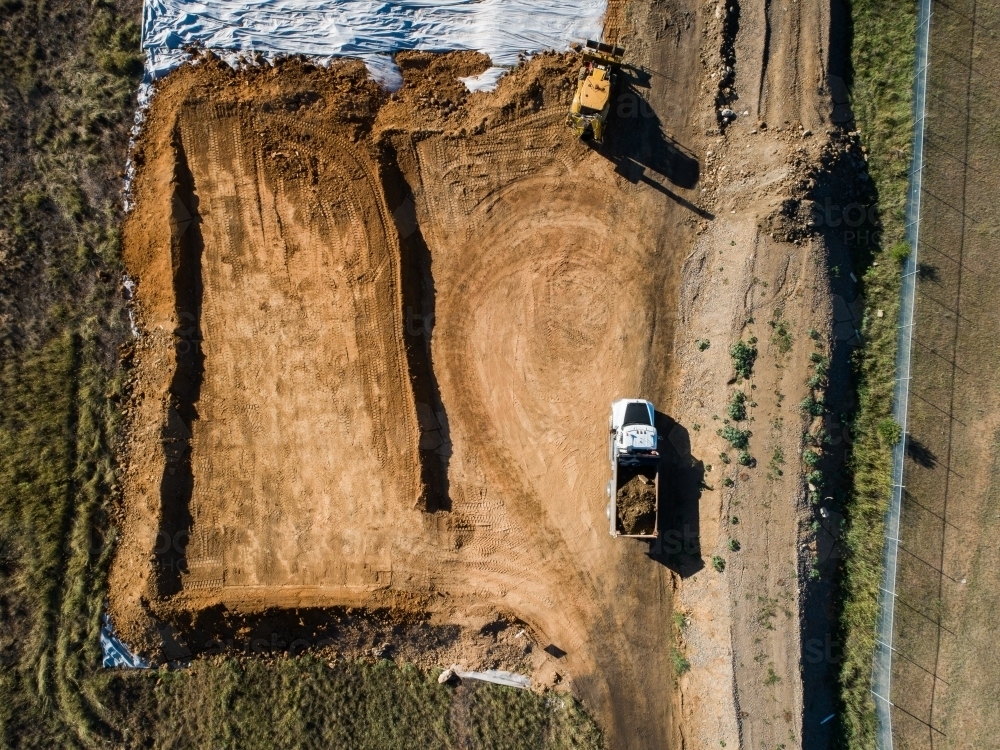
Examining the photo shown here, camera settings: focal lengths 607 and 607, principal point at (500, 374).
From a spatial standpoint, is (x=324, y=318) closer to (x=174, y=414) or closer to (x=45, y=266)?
(x=174, y=414)

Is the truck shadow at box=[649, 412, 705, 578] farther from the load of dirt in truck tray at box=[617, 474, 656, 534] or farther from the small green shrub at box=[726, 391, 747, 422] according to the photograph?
the small green shrub at box=[726, 391, 747, 422]

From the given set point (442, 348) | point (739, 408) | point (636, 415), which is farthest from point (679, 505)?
point (442, 348)

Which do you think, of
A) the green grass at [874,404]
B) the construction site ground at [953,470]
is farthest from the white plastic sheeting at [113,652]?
the construction site ground at [953,470]

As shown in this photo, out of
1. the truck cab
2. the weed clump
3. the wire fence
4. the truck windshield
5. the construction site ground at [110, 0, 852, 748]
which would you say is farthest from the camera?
the construction site ground at [110, 0, 852, 748]

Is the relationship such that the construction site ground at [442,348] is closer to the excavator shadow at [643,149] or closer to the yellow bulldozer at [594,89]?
the excavator shadow at [643,149]

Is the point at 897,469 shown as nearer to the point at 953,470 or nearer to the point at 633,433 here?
the point at 953,470

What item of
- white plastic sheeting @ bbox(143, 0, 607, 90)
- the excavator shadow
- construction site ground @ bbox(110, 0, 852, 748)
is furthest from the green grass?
white plastic sheeting @ bbox(143, 0, 607, 90)

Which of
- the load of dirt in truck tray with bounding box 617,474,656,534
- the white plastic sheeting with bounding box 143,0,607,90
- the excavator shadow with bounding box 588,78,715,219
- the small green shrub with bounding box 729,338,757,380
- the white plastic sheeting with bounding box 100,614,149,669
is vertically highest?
the white plastic sheeting with bounding box 143,0,607,90
